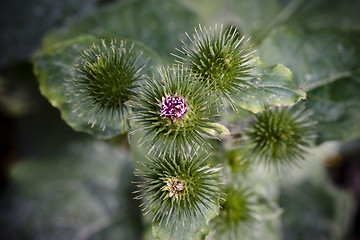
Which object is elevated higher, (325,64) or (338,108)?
(325,64)

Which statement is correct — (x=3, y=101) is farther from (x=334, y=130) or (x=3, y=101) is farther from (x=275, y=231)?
(x=334, y=130)

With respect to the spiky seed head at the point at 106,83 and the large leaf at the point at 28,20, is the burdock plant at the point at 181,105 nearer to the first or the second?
the spiky seed head at the point at 106,83

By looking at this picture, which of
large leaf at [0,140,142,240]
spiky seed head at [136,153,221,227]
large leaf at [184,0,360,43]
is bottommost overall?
large leaf at [0,140,142,240]

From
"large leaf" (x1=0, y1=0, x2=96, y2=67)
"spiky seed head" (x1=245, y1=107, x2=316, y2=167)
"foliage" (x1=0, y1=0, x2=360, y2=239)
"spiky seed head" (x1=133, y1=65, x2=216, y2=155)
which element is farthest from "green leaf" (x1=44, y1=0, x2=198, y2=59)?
"spiky seed head" (x1=133, y1=65, x2=216, y2=155)

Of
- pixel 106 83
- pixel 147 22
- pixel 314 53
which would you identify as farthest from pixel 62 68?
pixel 314 53

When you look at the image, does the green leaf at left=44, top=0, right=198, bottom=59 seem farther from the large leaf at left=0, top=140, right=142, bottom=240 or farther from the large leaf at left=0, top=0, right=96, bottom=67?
the large leaf at left=0, top=140, right=142, bottom=240

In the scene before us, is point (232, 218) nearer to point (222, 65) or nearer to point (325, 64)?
point (222, 65)
